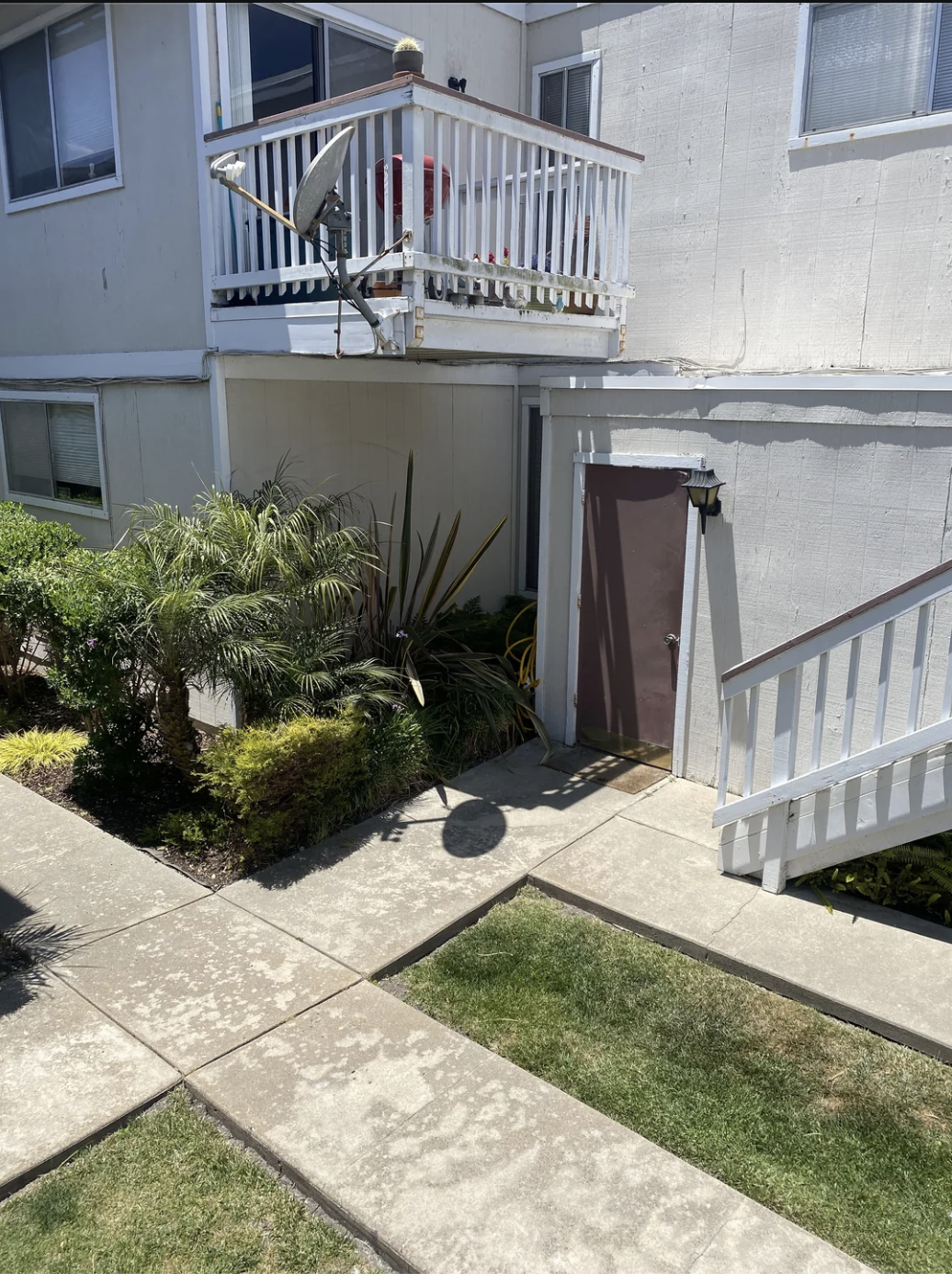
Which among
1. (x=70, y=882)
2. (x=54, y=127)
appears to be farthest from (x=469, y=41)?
(x=70, y=882)

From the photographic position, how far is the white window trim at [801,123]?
621cm

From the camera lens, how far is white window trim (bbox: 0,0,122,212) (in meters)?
7.13

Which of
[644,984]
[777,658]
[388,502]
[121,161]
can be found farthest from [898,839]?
[121,161]

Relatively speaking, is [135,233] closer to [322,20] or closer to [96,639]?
[322,20]

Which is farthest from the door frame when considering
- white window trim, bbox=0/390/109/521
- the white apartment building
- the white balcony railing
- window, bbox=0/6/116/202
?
window, bbox=0/6/116/202

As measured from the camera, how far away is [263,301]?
6.64 metres

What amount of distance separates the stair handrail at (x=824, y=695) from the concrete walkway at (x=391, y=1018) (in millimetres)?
656

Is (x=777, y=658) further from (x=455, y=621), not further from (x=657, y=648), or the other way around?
(x=455, y=621)

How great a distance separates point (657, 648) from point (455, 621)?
205 centimetres

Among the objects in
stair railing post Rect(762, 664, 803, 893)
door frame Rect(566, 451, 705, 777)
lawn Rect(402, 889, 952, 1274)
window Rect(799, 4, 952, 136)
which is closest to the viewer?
lawn Rect(402, 889, 952, 1274)

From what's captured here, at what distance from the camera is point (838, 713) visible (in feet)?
18.4

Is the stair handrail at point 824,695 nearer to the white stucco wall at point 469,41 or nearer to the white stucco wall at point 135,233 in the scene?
the white stucco wall at point 135,233

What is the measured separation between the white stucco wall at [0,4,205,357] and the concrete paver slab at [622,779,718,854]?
4.52m

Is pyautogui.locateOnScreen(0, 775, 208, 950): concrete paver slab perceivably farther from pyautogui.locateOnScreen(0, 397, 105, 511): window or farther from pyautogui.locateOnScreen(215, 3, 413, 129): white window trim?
pyautogui.locateOnScreen(215, 3, 413, 129): white window trim
